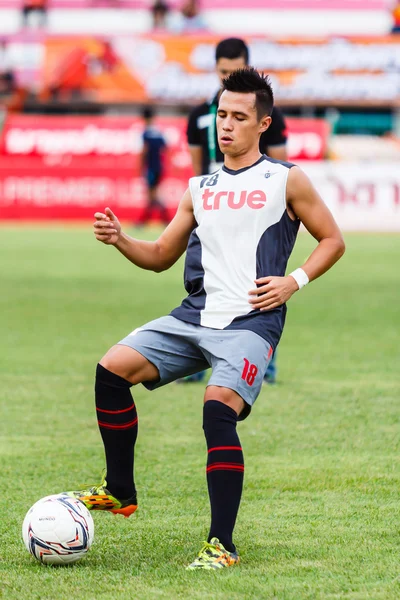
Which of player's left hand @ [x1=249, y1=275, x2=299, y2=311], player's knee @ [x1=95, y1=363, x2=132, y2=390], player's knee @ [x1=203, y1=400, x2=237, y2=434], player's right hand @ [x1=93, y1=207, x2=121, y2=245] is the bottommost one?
player's knee @ [x1=203, y1=400, x2=237, y2=434]

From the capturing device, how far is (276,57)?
34.9 m

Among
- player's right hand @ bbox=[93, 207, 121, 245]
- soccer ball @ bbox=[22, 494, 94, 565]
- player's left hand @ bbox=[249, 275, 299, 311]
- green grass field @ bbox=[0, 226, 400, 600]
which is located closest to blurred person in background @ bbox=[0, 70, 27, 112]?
green grass field @ bbox=[0, 226, 400, 600]

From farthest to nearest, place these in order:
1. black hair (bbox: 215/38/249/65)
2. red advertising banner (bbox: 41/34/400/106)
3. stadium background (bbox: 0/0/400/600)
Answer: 1. red advertising banner (bbox: 41/34/400/106)
2. black hair (bbox: 215/38/249/65)
3. stadium background (bbox: 0/0/400/600)

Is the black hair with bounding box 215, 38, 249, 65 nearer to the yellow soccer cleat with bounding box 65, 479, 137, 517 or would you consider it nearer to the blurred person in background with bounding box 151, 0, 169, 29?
the yellow soccer cleat with bounding box 65, 479, 137, 517

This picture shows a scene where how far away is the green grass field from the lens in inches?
171

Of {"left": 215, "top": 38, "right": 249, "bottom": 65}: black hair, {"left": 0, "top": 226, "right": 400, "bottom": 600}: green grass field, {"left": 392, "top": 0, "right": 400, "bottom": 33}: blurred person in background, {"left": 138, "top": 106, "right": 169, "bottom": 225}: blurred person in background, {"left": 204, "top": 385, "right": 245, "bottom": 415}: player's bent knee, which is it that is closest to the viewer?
{"left": 0, "top": 226, "right": 400, "bottom": 600}: green grass field

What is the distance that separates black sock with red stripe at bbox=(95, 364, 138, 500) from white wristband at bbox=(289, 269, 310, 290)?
83 centimetres

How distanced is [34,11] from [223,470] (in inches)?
1368

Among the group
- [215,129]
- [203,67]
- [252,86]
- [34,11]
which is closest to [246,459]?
[252,86]

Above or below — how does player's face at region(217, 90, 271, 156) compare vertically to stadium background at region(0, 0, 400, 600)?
above

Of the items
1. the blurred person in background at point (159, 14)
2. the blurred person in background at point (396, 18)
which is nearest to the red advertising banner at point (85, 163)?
the blurred person in background at point (159, 14)

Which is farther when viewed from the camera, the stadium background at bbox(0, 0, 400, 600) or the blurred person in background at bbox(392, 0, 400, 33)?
the blurred person in background at bbox(392, 0, 400, 33)

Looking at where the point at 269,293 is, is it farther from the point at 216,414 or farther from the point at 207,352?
the point at 216,414

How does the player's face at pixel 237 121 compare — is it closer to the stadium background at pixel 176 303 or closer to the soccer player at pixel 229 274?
the soccer player at pixel 229 274
